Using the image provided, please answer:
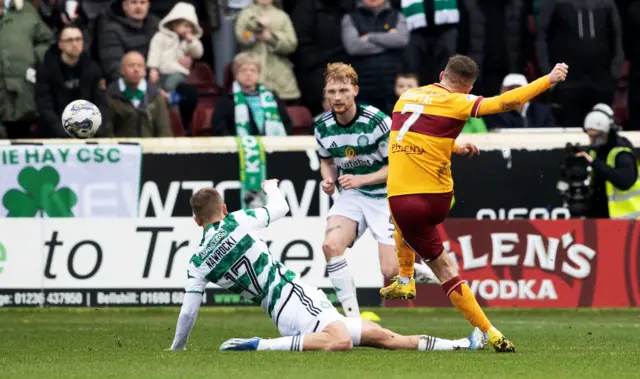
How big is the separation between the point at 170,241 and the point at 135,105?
2.07m

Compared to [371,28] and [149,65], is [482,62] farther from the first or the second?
[149,65]

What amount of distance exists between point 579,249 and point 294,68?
491cm

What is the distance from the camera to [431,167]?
35.8 feet

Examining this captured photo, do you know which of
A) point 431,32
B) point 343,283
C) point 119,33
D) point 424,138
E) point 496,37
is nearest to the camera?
point 424,138

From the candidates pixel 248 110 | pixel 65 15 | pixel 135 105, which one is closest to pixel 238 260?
pixel 248 110

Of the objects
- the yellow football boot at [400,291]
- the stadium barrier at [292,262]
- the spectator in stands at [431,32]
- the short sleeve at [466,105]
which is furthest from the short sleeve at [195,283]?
the spectator in stands at [431,32]

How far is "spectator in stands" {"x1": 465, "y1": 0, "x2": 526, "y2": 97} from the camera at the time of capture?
1902cm

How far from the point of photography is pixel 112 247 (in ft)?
55.5

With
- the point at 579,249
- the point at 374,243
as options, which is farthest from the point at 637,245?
the point at 374,243

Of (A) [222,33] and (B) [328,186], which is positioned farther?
(A) [222,33]

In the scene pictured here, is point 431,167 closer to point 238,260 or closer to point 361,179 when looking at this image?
point 238,260

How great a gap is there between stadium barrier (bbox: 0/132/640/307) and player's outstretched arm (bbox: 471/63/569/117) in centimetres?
676

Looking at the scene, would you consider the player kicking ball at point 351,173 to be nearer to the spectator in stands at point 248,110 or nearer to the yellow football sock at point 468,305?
the yellow football sock at point 468,305

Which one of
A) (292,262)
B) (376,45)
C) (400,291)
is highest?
(376,45)
